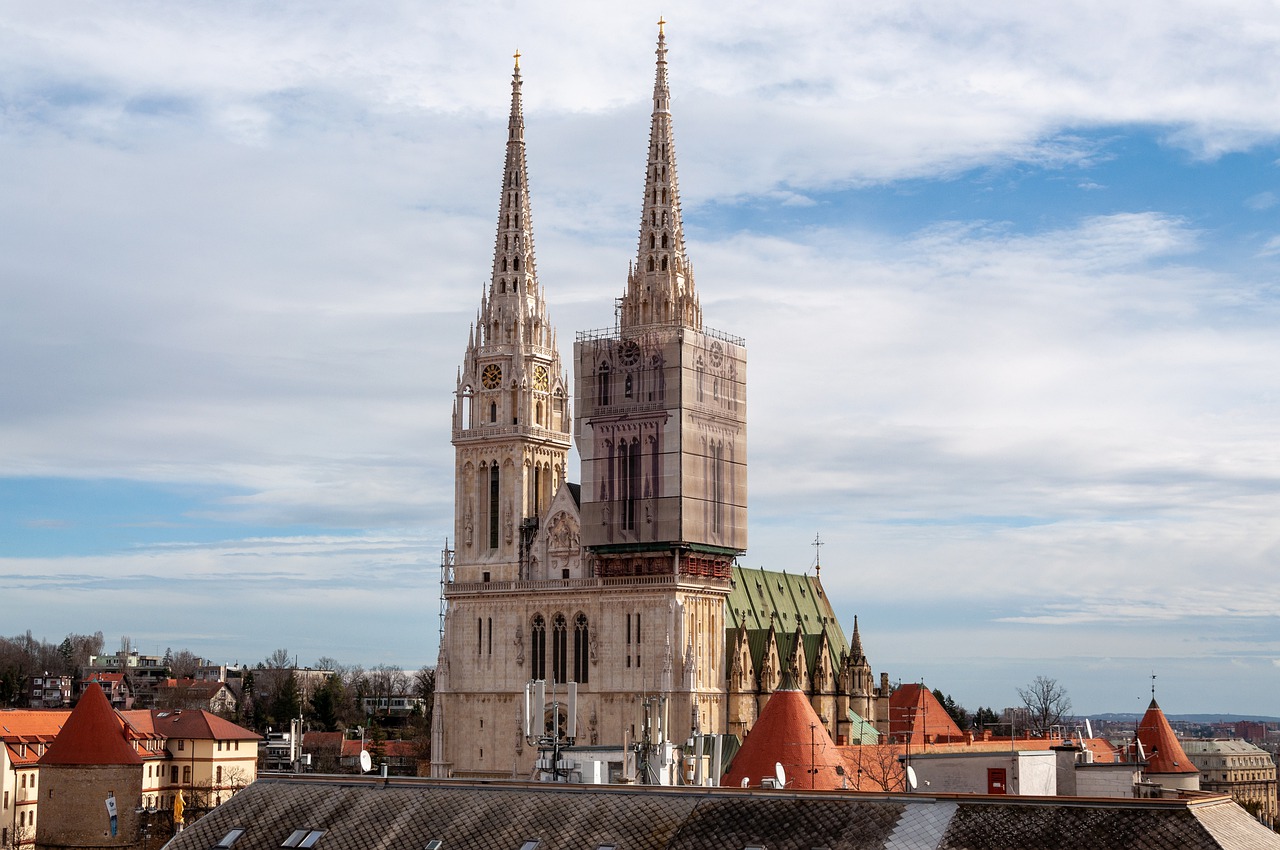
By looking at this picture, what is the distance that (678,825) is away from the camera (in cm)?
3844

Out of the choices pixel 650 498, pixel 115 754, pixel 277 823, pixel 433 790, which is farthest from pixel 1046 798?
pixel 650 498

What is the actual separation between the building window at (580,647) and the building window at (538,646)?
2.44 metres

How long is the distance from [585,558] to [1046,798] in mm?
76675

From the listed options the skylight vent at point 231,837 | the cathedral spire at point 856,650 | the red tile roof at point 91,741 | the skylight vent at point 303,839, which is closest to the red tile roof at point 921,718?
the cathedral spire at point 856,650

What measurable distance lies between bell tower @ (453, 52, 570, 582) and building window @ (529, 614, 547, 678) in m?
3.57

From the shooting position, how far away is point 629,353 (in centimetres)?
11200

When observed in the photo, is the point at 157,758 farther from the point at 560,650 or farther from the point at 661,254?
the point at 661,254

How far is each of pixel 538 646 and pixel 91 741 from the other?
32458 millimetres

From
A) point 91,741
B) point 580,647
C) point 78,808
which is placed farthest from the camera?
point 580,647

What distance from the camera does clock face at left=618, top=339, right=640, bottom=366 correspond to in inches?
4397

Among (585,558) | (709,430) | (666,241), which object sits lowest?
(585,558)

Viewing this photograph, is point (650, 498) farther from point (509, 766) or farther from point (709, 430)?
point (509, 766)

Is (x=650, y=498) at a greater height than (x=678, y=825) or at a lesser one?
greater

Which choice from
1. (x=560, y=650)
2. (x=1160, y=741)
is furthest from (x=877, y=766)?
(x=560, y=650)
